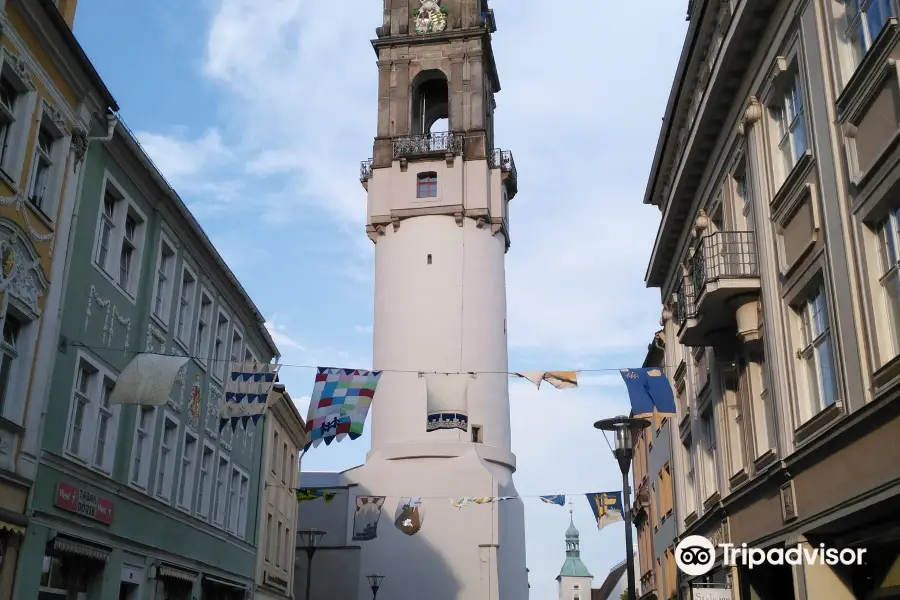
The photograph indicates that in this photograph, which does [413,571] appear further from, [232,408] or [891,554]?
[891,554]

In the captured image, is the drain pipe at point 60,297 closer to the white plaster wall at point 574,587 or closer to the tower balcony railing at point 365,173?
the tower balcony railing at point 365,173

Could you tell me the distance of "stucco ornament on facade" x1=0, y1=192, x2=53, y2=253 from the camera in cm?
1449

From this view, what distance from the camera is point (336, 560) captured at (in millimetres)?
51031

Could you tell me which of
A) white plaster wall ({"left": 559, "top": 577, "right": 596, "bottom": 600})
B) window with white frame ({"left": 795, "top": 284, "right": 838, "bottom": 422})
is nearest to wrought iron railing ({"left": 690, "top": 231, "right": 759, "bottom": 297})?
window with white frame ({"left": 795, "top": 284, "right": 838, "bottom": 422})

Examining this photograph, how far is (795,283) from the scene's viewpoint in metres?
14.0

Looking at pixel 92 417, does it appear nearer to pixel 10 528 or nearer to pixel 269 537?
pixel 10 528

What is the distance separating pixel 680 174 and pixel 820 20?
25.0 ft

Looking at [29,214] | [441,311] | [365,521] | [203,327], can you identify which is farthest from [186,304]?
[441,311]

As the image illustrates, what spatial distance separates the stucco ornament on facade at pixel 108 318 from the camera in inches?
697

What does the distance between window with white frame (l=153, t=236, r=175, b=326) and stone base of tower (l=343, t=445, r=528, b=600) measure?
72.3 ft

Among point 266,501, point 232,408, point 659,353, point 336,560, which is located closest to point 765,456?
point 232,408

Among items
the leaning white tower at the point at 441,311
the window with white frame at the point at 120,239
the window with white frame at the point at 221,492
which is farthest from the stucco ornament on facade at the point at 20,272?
the leaning white tower at the point at 441,311

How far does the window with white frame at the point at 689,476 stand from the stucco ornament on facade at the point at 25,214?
1417 centimetres

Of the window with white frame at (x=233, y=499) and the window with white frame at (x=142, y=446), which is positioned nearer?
the window with white frame at (x=142, y=446)
